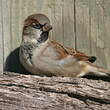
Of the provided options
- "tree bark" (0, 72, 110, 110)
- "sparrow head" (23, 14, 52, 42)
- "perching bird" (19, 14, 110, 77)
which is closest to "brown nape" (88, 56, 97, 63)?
"perching bird" (19, 14, 110, 77)

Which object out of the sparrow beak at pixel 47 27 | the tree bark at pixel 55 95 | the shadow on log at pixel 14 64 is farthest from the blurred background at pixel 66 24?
the tree bark at pixel 55 95

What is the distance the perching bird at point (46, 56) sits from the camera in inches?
190

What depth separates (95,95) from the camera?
438cm

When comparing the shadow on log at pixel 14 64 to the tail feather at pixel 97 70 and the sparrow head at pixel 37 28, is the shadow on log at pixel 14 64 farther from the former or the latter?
the tail feather at pixel 97 70

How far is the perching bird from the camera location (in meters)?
4.82

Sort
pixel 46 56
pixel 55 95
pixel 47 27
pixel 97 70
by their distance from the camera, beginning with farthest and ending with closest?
pixel 97 70, pixel 46 56, pixel 47 27, pixel 55 95

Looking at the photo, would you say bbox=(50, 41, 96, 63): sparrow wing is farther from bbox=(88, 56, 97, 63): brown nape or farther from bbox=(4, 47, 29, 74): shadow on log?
bbox=(4, 47, 29, 74): shadow on log

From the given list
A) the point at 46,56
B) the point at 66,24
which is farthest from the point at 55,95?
the point at 66,24

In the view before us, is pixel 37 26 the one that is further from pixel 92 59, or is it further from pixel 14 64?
pixel 92 59

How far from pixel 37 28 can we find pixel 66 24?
0.29 meters

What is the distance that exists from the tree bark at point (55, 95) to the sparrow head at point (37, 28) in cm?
51

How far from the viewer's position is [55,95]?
4430 millimetres

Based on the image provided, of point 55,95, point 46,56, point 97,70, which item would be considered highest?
point 46,56

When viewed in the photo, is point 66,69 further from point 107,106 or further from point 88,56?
point 107,106
